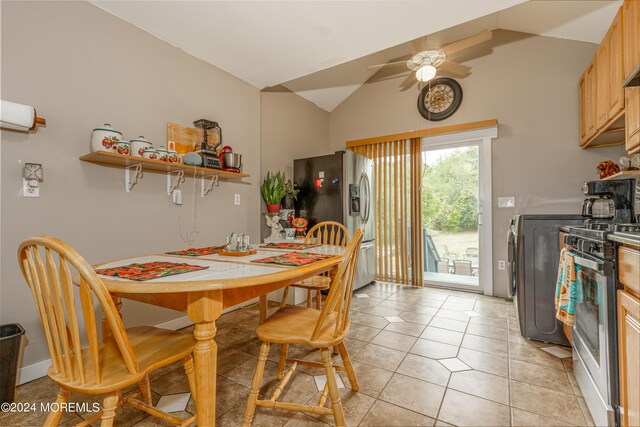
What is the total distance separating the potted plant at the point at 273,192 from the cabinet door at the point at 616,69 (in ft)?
9.47

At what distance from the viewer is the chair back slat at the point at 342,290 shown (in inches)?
48.1

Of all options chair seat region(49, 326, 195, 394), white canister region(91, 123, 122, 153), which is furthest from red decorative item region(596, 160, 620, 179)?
white canister region(91, 123, 122, 153)

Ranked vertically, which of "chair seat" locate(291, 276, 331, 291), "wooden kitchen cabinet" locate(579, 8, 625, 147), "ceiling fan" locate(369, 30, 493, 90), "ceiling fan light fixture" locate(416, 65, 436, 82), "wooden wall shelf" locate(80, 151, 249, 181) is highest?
"ceiling fan" locate(369, 30, 493, 90)

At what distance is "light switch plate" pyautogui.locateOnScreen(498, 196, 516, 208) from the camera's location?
10.8ft

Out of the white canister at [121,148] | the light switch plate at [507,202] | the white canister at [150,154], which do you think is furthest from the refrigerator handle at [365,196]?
the white canister at [121,148]

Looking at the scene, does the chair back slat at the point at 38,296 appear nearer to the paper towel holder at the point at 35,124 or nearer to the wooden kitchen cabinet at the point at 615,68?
the paper towel holder at the point at 35,124

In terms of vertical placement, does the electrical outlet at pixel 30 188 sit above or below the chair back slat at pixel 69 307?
above

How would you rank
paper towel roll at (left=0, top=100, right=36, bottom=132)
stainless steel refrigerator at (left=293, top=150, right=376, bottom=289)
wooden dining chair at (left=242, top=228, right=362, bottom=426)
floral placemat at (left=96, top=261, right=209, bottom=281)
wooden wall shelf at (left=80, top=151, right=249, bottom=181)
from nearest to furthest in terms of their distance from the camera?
floral placemat at (left=96, top=261, right=209, bottom=281) → wooden dining chair at (left=242, top=228, right=362, bottom=426) → paper towel roll at (left=0, top=100, right=36, bottom=132) → wooden wall shelf at (left=80, top=151, right=249, bottom=181) → stainless steel refrigerator at (left=293, top=150, right=376, bottom=289)

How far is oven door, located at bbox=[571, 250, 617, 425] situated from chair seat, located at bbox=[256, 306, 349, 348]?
110 cm

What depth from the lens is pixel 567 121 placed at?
10.0 ft

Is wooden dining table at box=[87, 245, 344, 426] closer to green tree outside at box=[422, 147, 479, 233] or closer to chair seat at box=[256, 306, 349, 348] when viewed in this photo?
chair seat at box=[256, 306, 349, 348]

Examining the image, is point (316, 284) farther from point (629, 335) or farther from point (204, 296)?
point (629, 335)

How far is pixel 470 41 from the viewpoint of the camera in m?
2.56

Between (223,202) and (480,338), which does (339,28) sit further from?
(480,338)
